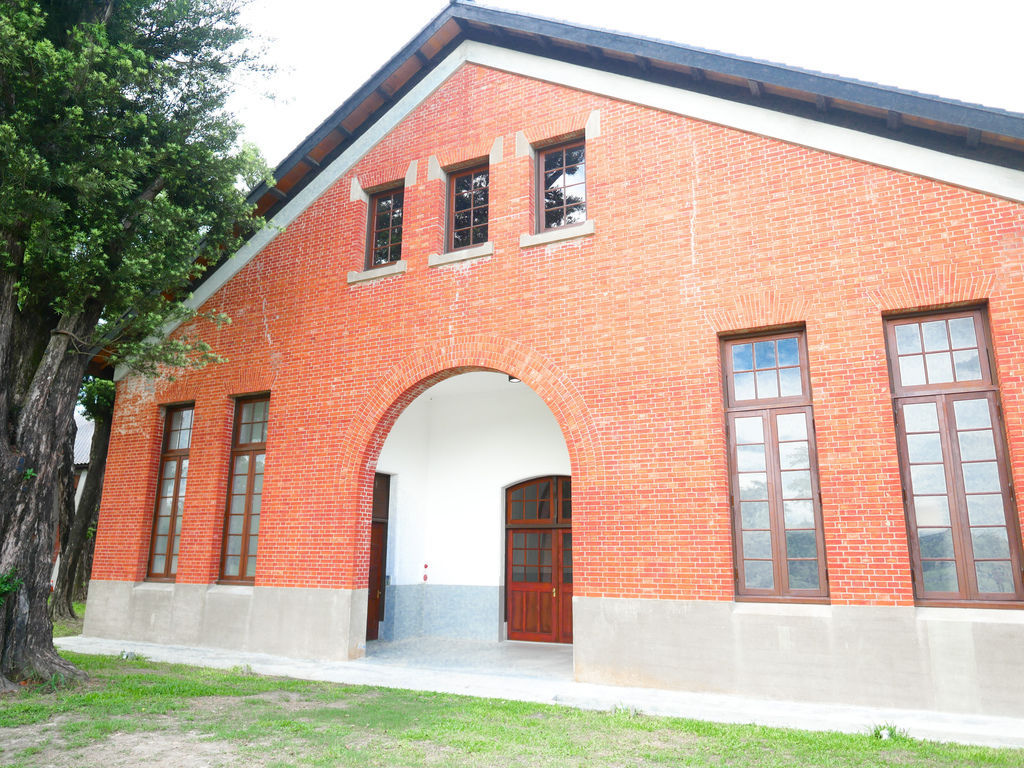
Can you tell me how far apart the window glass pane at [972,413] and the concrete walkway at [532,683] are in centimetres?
266

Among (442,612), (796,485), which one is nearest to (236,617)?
(442,612)

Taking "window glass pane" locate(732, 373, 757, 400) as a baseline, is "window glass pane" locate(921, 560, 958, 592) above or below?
below

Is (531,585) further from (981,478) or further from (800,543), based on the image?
(981,478)

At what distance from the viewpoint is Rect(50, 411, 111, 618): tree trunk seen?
14.7m

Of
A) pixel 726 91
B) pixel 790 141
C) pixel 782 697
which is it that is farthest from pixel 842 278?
pixel 782 697

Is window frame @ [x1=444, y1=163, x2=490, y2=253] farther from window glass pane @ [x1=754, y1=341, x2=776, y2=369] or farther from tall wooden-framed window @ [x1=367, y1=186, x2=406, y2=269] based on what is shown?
window glass pane @ [x1=754, y1=341, x2=776, y2=369]

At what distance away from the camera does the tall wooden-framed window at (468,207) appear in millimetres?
10383

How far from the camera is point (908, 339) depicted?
24.4 ft

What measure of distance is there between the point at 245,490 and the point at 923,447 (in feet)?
30.2

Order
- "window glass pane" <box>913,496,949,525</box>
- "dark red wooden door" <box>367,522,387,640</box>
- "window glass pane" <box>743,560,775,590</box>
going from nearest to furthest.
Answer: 1. "window glass pane" <box>913,496,949,525</box>
2. "window glass pane" <box>743,560,775,590</box>
3. "dark red wooden door" <box>367,522,387,640</box>

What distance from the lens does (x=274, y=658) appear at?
960 centimetres

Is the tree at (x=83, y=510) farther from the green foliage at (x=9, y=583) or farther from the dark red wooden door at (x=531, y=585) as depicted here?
the dark red wooden door at (x=531, y=585)

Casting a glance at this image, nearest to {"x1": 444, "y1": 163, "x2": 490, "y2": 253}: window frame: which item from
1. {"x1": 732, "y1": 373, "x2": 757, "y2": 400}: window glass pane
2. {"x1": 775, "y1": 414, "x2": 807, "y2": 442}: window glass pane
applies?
{"x1": 732, "y1": 373, "x2": 757, "y2": 400}: window glass pane

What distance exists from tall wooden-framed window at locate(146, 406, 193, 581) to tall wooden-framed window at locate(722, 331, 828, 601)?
338 inches
